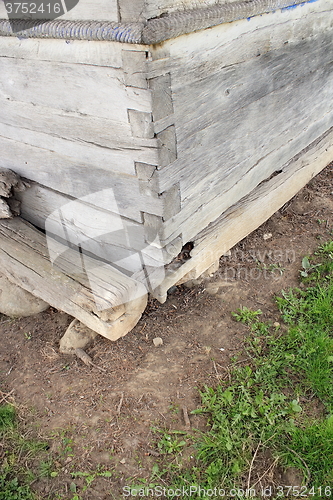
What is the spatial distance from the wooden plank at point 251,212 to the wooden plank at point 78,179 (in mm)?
641

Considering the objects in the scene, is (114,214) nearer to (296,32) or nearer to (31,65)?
(31,65)

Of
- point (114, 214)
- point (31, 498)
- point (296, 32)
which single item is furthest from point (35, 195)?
point (296, 32)

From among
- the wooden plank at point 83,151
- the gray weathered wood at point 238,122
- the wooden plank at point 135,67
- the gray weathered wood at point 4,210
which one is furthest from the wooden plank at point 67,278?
the wooden plank at point 135,67

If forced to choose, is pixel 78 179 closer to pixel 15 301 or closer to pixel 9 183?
pixel 9 183

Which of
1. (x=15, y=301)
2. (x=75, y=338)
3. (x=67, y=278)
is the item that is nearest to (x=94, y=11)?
Answer: (x=67, y=278)

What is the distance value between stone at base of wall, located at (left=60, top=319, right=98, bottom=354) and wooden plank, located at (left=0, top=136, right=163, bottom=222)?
0.97 metres

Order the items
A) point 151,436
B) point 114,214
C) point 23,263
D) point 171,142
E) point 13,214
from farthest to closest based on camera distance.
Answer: point 13,214 → point 23,263 → point 114,214 → point 151,436 → point 171,142

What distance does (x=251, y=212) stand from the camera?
11.9 feet

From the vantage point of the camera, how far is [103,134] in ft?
7.30

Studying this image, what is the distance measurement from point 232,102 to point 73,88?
1030mm

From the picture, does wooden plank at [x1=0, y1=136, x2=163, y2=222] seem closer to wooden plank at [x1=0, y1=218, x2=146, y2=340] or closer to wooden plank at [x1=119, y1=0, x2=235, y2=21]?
wooden plank at [x1=0, y1=218, x2=146, y2=340]

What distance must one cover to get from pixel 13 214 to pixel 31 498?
1925mm

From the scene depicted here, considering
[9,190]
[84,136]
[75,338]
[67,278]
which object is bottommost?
[75,338]

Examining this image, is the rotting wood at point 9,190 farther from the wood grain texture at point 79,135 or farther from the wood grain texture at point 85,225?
the wood grain texture at point 79,135
